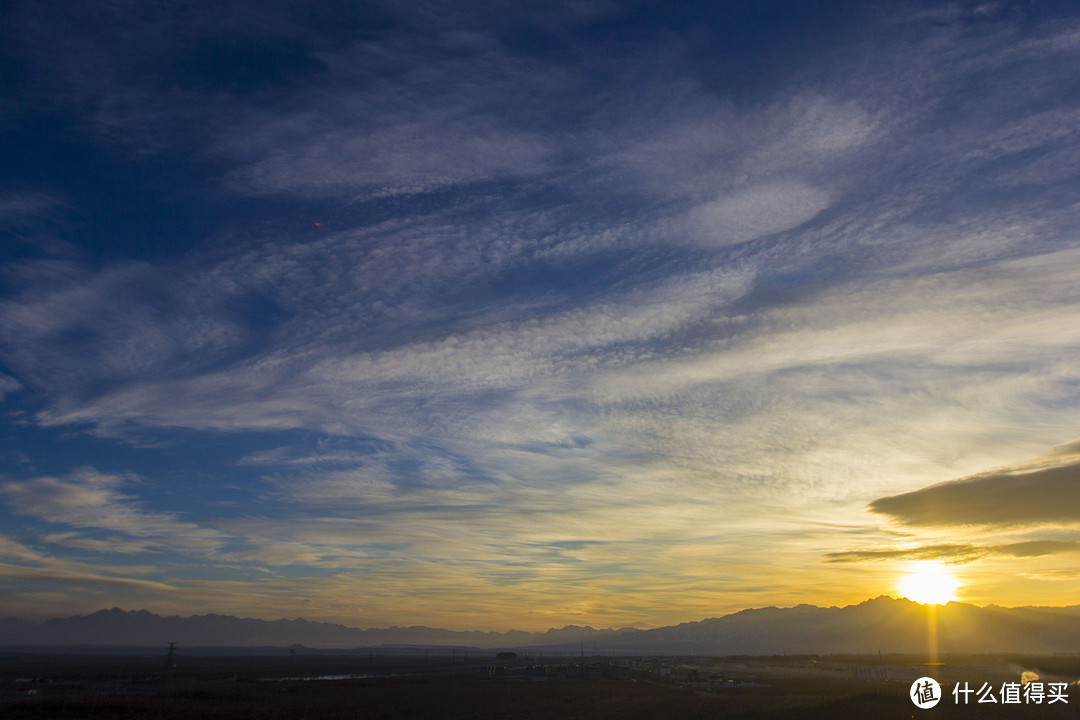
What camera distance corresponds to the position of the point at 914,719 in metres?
40.3

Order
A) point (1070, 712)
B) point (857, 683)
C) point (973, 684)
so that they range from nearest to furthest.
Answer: point (1070, 712) < point (973, 684) < point (857, 683)

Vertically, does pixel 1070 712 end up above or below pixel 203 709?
above

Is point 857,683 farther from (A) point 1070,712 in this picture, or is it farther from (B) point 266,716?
(B) point 266,716

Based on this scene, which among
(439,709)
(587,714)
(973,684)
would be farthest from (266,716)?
(973,684)

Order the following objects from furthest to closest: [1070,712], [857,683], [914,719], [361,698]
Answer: [857,683], [361,698], [1070,712], [914,719]

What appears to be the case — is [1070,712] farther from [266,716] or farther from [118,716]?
[118,716]

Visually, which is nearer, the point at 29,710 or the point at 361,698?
the point at 29,710

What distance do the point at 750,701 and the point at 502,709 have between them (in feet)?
70.9

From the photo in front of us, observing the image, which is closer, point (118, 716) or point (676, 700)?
point (118, 716)

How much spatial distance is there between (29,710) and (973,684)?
90.5 meters

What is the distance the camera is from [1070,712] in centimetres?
4559

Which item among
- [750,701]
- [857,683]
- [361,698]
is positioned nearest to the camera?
[750,701]

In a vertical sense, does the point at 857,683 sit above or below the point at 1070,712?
below

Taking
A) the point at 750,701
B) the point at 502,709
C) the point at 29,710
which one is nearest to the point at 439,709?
the point at 502,709
